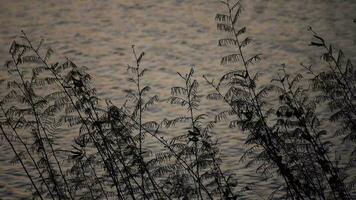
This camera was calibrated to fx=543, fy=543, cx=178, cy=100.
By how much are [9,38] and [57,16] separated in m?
1.64

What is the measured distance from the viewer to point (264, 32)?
10461 millimetres

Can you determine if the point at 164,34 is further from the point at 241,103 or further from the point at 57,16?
the point at 241,103

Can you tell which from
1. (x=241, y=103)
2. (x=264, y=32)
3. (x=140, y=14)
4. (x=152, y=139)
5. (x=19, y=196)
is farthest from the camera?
(x=140, y=14)

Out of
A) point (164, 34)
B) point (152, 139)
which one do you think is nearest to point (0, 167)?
point (152, 139)

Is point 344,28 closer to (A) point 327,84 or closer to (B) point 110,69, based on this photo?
(B) point 110,69

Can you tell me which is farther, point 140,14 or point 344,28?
point 140,14

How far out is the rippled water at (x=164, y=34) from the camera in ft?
28.2

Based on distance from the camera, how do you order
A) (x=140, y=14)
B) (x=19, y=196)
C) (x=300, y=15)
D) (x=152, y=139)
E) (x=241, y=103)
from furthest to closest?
(x=140, y=14) → (x=300, y=15) → (x=152, y=139) → (x=19, y=196) → (x=241, y=103)

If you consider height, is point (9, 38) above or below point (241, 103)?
below

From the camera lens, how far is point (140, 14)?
501 inches

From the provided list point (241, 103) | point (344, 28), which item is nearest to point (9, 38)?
point (344, 28)

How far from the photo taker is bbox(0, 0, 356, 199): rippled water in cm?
861

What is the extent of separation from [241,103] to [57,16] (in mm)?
10151

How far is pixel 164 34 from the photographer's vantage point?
1127 centimetres
